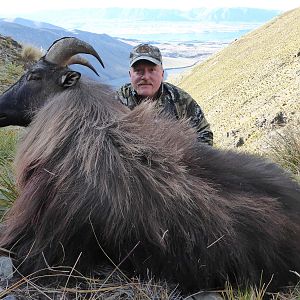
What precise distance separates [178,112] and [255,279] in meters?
2.95

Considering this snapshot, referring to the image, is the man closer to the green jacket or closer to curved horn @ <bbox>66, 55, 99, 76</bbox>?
the green jacket

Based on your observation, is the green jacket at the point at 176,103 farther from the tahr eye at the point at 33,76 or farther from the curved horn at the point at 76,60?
the tahr eye at the point at 33,76

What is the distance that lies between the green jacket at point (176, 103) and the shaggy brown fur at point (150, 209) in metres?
2.15

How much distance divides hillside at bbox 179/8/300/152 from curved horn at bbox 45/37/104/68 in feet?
44.3

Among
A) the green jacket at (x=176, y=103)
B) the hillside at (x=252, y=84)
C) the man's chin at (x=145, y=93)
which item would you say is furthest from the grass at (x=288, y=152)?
the hillside at (x=252, y=84)

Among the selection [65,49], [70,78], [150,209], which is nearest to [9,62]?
[65,49]

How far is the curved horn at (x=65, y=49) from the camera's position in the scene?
424cm

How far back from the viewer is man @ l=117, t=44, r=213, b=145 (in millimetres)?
5348

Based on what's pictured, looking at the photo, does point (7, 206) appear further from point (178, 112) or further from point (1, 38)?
point (1, 38)

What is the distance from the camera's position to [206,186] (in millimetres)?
3000

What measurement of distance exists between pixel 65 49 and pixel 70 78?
15.0 inches

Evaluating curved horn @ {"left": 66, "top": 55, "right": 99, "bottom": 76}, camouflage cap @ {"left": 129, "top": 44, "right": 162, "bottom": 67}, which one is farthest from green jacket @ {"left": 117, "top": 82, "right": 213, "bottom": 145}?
curved horn @ {"left": 66, "top": 55, "right": 99, "bottom": 76}

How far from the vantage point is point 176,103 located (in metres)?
5.64

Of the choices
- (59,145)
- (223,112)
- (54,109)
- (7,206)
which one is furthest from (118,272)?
(223,112)
